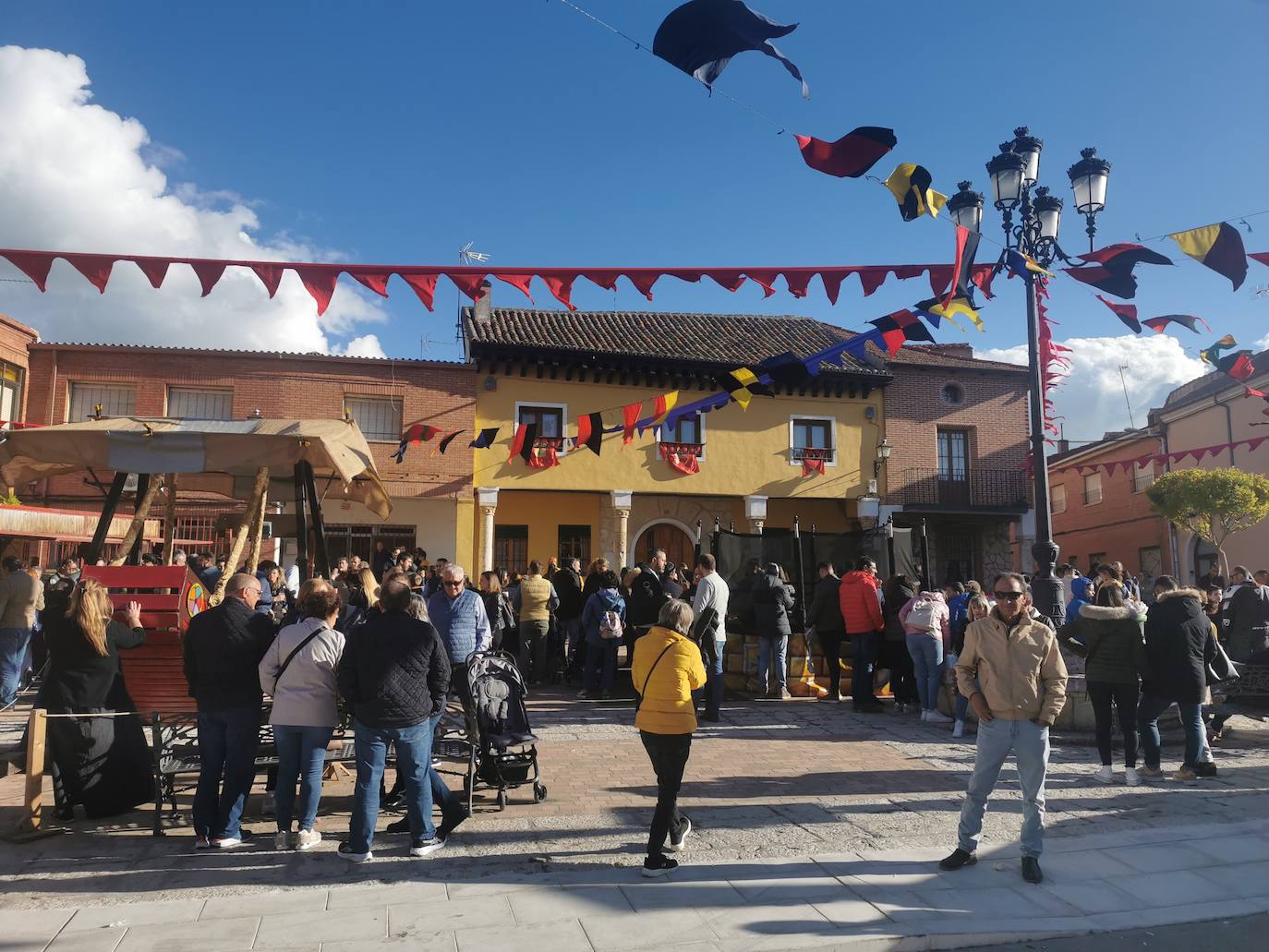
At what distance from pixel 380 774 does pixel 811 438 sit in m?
20.0

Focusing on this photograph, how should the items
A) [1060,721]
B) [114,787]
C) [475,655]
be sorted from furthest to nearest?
[1060,721] < [475,655] < [114,787]

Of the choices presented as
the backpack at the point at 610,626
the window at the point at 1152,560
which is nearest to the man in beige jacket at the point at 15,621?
the backpack at the point at 610,626

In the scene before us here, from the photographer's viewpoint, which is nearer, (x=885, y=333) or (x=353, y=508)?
(x=885, y=333)

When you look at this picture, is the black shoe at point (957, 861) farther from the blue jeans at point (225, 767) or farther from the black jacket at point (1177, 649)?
the blue jeans at point (225, 767)

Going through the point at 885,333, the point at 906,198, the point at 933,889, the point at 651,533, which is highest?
the point at 906,198

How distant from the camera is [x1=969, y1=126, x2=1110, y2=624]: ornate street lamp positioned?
876 cm

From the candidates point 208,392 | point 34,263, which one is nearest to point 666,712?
point 34,263

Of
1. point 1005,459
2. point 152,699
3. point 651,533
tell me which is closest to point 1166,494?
point 1005,459

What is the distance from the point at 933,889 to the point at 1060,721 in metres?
5.04

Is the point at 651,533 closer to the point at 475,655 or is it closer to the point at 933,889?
the point at 475,655

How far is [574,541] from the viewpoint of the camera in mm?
22969

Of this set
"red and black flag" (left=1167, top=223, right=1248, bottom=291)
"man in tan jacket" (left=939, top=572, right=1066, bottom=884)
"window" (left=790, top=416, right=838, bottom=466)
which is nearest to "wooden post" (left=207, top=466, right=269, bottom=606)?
"man in tan jacket" (left=939, top=572, right=1066, bottom=884)

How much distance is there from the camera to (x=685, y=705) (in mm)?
4902

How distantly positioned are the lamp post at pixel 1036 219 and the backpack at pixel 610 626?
15.2ft
